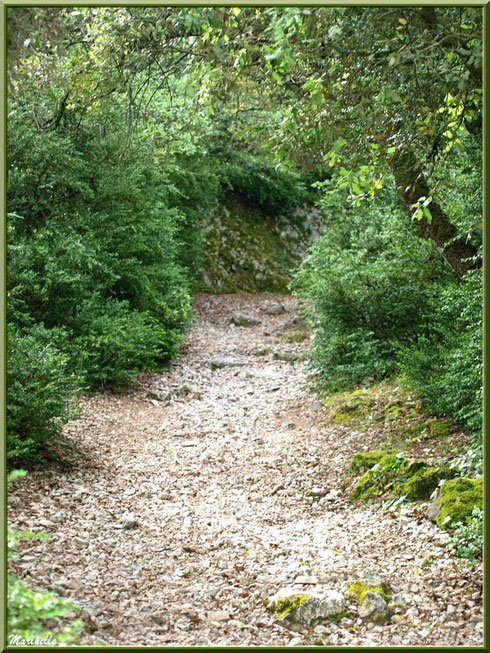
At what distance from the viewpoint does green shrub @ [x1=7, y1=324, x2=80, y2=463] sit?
5.06 metres

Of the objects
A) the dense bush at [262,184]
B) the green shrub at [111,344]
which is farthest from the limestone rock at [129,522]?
the dense bush at [262,184]

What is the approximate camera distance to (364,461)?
5.48 m

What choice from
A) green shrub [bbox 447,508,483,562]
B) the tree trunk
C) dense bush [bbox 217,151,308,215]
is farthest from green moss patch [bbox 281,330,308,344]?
green shrub [bbox 447,508,483,562]

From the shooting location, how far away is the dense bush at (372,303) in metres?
7.55

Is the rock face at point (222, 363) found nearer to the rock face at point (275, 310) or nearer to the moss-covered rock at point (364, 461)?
the rock face at point (275, 310)

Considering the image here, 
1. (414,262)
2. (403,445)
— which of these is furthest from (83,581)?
(414,262)

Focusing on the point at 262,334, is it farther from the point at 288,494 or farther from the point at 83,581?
the point at 83,581

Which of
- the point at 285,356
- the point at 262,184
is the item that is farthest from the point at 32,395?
the point at 262,184

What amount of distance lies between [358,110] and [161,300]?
693cm

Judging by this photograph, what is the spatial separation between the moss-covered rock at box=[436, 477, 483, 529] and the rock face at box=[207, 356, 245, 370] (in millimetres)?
6245

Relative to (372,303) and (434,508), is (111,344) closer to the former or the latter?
(372,303)

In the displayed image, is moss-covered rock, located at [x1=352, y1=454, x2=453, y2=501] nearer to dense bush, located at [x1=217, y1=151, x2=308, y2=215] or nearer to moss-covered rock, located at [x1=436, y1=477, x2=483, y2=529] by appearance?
moss-covered rock, located at [x1=436, y1=477, x2=483, y2=529]

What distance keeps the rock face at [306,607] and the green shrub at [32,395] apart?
7.76 ft

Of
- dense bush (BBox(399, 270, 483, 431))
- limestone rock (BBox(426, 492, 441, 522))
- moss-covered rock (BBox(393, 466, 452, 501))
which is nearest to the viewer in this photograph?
limestone rock (BBox(426, 492, 441, 522))
